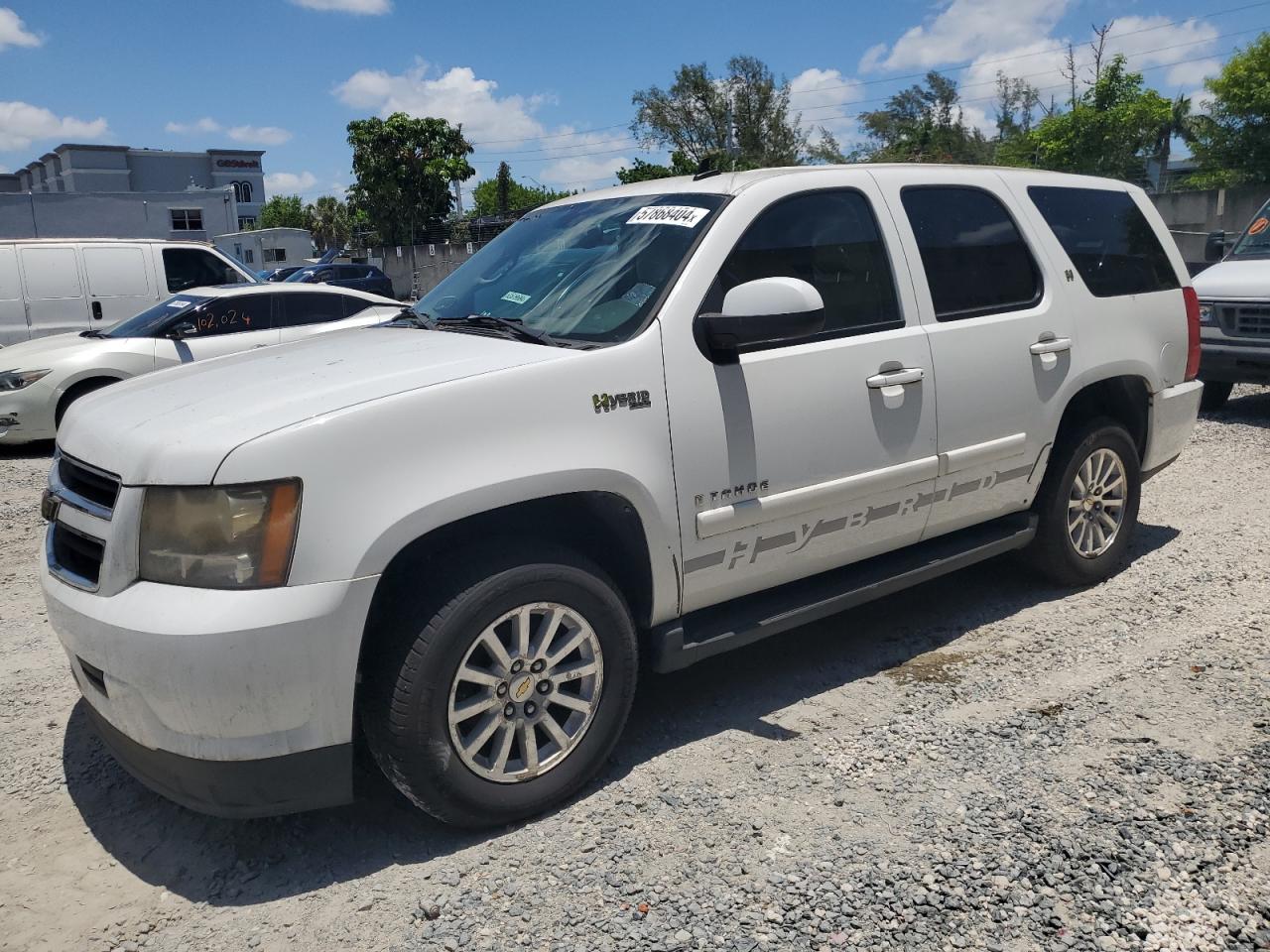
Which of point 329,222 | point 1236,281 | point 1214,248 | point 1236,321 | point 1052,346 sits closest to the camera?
point 1052,346

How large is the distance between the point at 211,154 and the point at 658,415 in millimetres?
97260

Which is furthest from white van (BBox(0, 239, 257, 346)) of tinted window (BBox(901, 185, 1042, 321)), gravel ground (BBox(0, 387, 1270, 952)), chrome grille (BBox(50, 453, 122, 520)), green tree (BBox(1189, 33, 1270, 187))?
green tree (BBox(1189, 33, 1270, 187))

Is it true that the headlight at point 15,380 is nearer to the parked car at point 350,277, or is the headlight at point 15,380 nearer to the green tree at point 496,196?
the parked car at point 350,277

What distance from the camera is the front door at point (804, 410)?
330 cm

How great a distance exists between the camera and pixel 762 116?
5831 cm

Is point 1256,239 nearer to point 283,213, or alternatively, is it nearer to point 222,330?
point 222,330

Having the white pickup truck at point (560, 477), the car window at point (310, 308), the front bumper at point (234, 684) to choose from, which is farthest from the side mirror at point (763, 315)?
the car window at point (310, 308)

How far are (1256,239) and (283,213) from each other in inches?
4120

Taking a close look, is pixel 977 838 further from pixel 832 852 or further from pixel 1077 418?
pixel 1077 418

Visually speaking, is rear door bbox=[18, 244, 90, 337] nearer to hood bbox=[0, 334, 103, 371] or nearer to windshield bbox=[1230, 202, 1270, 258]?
hood bbox=[0, 334, 103, 371]

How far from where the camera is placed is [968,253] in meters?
4.23

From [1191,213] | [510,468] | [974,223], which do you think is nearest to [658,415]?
[510,468]

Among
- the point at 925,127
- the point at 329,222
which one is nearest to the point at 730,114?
the point at 925,127

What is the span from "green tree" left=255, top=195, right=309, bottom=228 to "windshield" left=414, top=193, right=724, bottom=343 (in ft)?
317
